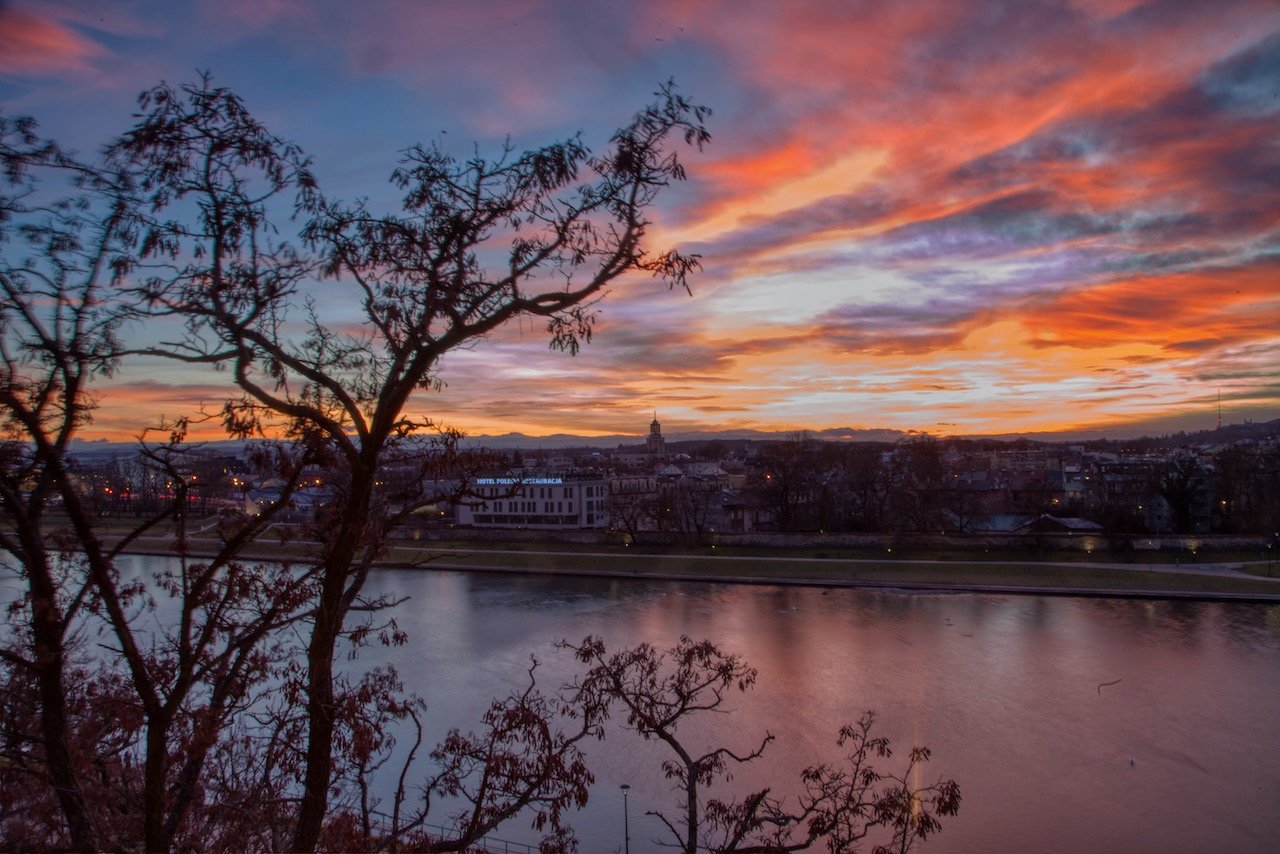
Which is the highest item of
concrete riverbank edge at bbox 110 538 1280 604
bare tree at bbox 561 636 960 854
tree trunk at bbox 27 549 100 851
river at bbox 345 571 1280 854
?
tree trunk at bbox 27 549 100 851

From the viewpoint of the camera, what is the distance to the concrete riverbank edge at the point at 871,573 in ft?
46.0

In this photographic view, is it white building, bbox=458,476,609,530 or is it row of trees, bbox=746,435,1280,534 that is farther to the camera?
white building, bbox=458,476,609,530

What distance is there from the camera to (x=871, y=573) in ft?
52.9

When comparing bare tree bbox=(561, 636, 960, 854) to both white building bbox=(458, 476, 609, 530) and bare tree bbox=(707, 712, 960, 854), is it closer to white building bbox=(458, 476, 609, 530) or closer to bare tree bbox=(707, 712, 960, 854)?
bare tree bbox=(707, 712, 960, 854)

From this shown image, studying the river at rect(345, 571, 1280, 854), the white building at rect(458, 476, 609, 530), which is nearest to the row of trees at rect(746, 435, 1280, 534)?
the white building at rect(458, 476, 609, 530)

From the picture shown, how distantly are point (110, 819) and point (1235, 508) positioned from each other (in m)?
25.7

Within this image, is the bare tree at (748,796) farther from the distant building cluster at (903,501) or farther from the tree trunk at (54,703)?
the distant building cluster at (903,501)

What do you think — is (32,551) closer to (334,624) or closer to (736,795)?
(334,624)

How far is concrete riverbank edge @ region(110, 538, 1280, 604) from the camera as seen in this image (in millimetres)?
14023

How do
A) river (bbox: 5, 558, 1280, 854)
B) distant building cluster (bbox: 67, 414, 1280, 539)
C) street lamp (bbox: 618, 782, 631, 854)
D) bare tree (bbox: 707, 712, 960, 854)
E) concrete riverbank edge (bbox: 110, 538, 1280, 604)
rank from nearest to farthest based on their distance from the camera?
bare tree (bbox: 707, 712, 960, 854), street lamp (bbox: 618, 782, 631, 854), river (bbox: 5, 558, 1280, 854), concrete riverbank edge (bbox: 110, 538, 1280, 604), distant building cluster (bbox: 67, 414, 1280, 539)

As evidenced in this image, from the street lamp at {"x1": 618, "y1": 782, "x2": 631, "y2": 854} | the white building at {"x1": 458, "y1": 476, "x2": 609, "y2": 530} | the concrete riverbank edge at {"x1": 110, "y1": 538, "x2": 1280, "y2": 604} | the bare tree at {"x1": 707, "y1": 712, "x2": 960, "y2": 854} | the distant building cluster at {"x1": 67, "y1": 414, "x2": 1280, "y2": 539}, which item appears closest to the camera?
the bare tree at {"x1": 707, "y1": 712, "x2": 960, "y2": 854}

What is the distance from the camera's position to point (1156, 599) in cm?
1374

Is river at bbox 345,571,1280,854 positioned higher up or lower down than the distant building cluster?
lower down

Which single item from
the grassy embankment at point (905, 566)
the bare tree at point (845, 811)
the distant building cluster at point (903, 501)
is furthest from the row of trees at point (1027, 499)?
the bare tree at point (845, 811)
